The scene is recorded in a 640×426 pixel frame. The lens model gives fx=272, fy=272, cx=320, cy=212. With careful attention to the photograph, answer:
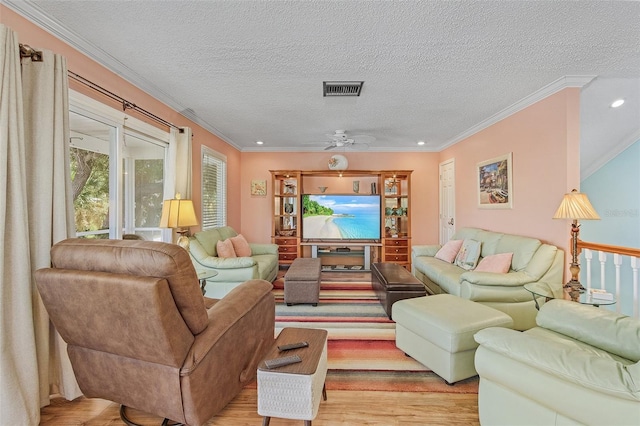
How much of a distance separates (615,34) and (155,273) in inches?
136

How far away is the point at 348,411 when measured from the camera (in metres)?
1.72

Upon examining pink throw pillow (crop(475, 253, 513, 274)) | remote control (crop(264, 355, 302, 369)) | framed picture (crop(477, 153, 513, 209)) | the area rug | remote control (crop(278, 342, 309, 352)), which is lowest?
the area rug

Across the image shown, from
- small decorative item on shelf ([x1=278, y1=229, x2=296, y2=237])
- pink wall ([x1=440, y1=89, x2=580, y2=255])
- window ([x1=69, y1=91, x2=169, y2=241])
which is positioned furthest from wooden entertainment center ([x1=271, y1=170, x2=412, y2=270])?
window ([x1=69, y1=91, x2=169, y2=241])

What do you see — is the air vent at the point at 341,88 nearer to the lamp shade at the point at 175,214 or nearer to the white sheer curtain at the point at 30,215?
the lamp shade at the point at 175,214

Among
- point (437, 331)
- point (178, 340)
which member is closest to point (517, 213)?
point (437, 331)

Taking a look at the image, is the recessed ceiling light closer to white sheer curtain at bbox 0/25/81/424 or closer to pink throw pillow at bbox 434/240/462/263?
pink throw pillow at bbox 434/240/462/263

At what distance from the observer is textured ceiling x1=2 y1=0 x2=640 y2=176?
1.77m

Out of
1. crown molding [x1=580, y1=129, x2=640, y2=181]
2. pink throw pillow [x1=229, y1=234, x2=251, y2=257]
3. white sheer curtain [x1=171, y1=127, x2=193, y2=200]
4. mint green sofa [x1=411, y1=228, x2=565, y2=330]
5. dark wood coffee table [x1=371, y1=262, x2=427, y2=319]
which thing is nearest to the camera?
mint green sofa [x1=411, y1=228, x2=565, y2=330]

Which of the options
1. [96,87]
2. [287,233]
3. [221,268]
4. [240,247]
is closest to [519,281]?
[221,268]

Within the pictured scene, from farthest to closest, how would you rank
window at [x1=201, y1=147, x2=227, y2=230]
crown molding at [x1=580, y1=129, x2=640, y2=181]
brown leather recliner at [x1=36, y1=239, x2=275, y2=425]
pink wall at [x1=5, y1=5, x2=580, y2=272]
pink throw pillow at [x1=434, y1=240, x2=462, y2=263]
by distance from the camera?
window at [x1=201, y1=147, x2=227, y2=230], pink throw pillow at [x1=434, y1=240, x2=462, y2=263], crown molding at [x1=580, y1=129, x2=640, y2=181], pink wall at [x1=5, y1=5, x2=580, y2=272], brown leather recliner at [x1=36, y1=239, x2=275, y2=425]

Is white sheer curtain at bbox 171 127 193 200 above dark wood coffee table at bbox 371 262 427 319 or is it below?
above

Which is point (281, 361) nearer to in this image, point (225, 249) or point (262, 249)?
point (225, 249)

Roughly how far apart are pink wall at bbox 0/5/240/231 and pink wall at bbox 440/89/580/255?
14.1 feet

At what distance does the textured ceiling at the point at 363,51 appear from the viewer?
5.80ft
